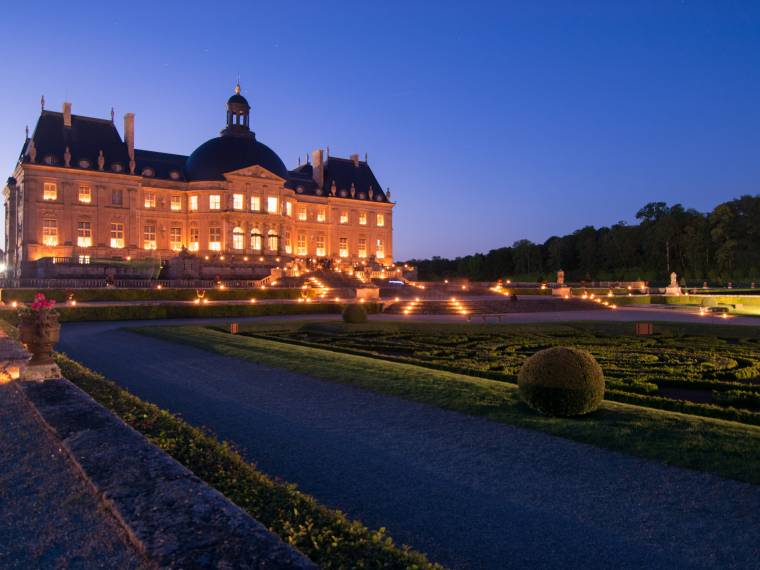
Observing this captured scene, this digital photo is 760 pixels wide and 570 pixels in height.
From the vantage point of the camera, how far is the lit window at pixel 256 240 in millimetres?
61344

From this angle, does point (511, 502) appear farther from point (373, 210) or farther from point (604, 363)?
point (373, 210)

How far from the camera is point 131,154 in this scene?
5875 centimetres

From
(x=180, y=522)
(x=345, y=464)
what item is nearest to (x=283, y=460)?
(x=345, y=464)

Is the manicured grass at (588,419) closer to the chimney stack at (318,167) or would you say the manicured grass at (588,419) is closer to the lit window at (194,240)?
the lit window at (194,240)

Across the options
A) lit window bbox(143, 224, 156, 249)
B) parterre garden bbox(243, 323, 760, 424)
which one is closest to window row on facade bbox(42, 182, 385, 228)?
lit window bbox(143, 224, 156, 249)

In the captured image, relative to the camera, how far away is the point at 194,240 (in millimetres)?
60719

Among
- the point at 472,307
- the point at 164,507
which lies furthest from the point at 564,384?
the point at 472,307

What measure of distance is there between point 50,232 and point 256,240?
19644mm

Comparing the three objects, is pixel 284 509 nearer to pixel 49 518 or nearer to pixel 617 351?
pixel 49 518

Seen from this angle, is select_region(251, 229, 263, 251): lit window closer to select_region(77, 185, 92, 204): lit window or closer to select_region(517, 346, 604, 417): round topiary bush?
select_region(77, 185, 92, 204): lit window

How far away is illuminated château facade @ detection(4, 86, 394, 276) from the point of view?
175 ft

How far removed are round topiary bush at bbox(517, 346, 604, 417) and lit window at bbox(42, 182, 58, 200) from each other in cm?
5660

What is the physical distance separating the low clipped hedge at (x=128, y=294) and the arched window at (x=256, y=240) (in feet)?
86.5

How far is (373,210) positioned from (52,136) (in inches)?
1454
